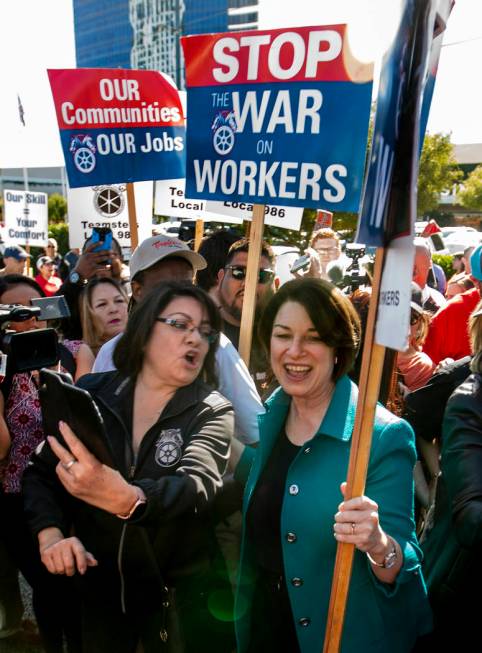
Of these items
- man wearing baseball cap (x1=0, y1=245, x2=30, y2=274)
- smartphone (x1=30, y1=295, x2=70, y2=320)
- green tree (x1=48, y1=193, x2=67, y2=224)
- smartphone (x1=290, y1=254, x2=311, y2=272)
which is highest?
smartphone (x1=30, y1=295, x2=70, y2=320)

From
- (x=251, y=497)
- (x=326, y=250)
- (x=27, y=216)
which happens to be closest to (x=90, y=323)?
(x=251, y=497)

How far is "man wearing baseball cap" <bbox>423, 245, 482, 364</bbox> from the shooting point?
12.2 feet

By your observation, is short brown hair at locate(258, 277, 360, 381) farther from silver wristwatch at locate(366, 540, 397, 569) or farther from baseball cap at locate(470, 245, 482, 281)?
baseball cap at locate(470, 245, 482, 281)

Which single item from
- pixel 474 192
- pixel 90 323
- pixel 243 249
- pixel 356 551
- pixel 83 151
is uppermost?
pixel 83 151

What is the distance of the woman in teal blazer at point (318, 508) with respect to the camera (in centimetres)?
173

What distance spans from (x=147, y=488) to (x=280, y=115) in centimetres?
183

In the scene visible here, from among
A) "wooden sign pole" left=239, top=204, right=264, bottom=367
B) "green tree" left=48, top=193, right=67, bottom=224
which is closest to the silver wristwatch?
"wooden sign pole" left=239, top=204, right=264, bottom=367

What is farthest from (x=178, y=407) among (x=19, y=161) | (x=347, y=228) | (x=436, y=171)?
(x=436, y=171)

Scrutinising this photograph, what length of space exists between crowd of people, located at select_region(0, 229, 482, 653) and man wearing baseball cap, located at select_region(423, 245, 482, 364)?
1269mm

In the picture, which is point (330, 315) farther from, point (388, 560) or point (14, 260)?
point (14, 260)

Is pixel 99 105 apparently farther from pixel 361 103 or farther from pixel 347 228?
pixel 347 228

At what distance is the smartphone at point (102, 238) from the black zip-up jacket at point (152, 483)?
2673 mm

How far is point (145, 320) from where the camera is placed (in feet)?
7.18

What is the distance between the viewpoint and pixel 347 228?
805 inches
